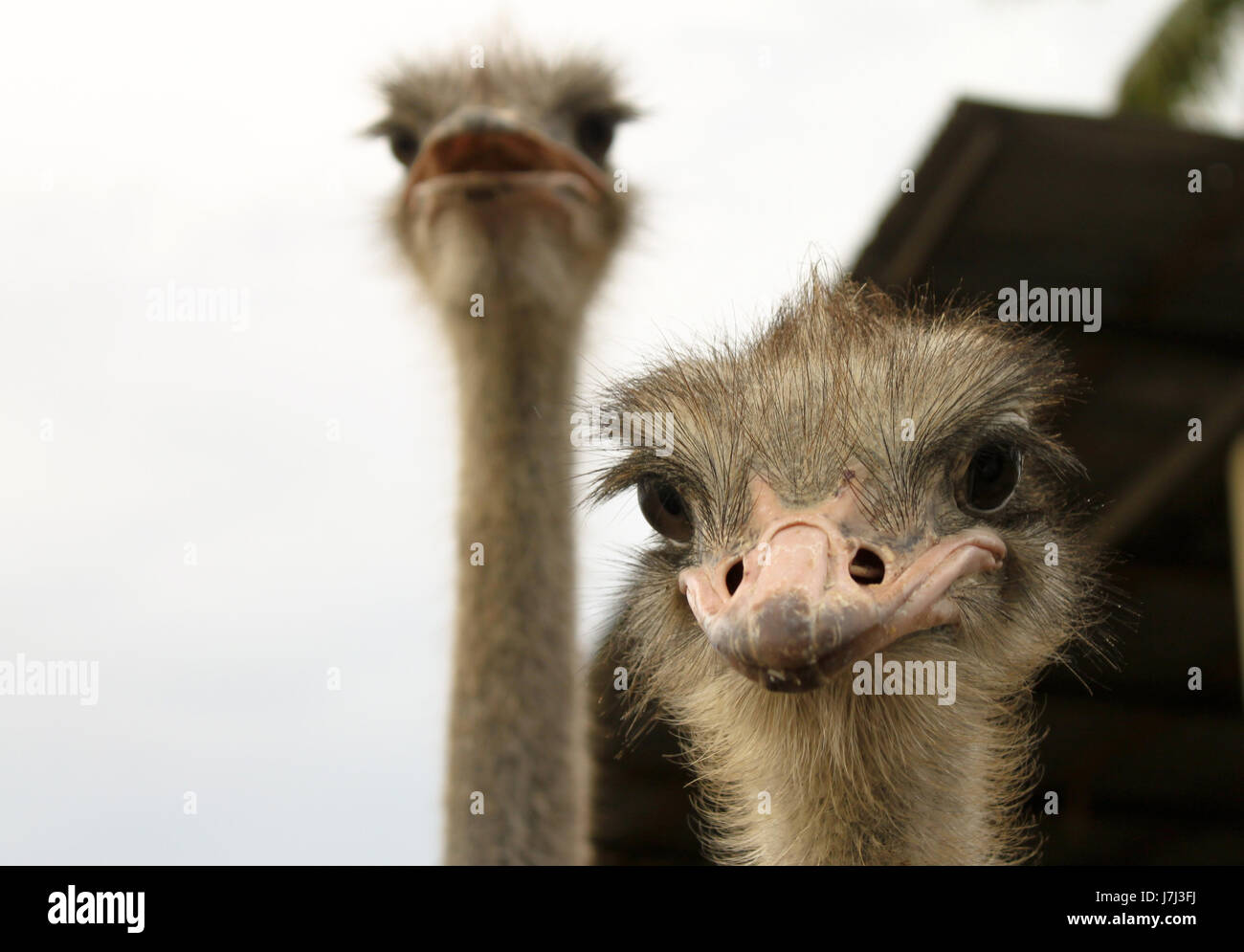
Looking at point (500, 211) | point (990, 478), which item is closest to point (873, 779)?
point (990, 478)

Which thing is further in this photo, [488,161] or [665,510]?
[488,161]

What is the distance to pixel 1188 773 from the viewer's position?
7.28 m

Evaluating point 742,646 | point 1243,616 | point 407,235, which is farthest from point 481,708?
point 1243,616

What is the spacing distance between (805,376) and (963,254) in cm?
332

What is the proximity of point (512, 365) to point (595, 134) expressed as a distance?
743mm

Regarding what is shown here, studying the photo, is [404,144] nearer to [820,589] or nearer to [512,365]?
[512,365]

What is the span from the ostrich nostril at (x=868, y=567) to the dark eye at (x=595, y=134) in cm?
267

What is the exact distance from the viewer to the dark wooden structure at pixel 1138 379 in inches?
177

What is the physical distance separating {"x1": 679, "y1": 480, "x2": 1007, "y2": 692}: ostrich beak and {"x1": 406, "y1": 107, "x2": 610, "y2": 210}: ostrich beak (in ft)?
6.42

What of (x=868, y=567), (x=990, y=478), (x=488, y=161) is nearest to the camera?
(x=868, y=567)

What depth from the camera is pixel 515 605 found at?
3.37 meters

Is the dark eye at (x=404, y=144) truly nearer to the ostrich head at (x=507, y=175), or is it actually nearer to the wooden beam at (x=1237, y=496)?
the ostrich head at (x=507, y=175)
